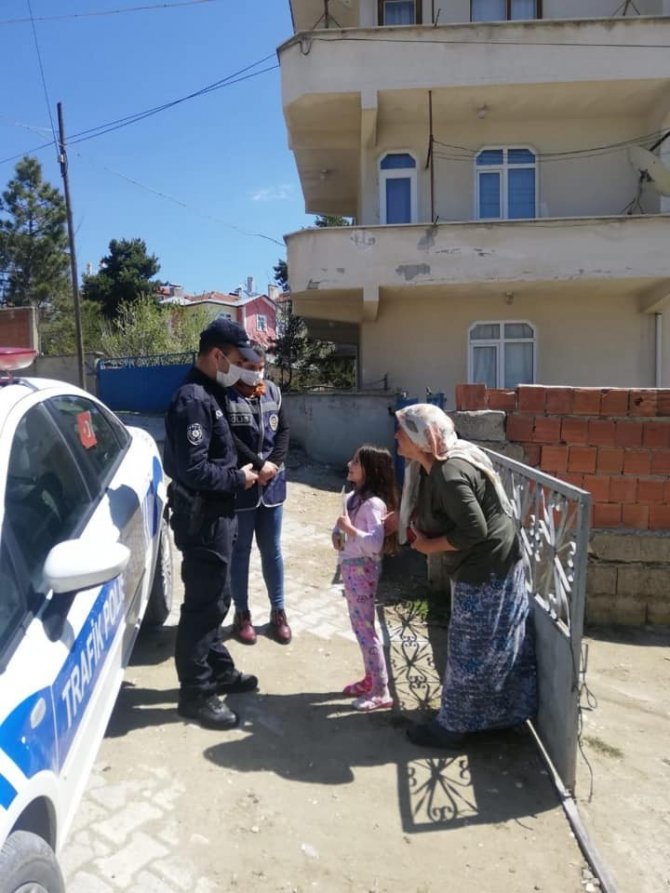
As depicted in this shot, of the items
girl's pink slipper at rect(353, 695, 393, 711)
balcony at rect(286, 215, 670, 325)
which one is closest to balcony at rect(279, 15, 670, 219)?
balcony at rect(286, 215, 670, 325)

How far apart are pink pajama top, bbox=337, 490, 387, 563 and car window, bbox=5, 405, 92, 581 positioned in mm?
1144

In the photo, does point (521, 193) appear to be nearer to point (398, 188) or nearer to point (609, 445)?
point (398, 188)

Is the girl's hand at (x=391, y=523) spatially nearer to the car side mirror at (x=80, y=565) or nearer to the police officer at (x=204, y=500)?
the police officer at (x=204, y=500)

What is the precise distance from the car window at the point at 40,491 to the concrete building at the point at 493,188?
852 centimetres

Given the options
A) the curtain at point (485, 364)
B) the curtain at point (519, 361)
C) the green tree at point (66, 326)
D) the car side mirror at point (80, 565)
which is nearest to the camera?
the car side mirror at point (80, 565)

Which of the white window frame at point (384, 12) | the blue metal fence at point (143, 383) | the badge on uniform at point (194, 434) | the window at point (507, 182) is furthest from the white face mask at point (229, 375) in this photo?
the blue metal fence at point (143, 383)

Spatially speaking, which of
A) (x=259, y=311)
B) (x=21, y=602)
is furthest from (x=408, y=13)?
(x=259, y=311)

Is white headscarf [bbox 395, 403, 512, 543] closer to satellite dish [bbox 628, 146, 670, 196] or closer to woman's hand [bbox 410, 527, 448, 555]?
woman's hand [bbox 410, 527, 448, 555]

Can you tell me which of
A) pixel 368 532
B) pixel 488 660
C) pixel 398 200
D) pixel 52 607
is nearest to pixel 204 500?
pixel 368 532

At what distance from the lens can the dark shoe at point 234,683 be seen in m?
3.10

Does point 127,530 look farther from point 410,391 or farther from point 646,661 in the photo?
point 410,391

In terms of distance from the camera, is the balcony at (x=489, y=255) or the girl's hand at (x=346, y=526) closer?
the girl's hand at (x=346, y=526)

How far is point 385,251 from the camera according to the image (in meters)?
10.4

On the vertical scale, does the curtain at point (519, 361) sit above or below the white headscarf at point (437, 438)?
above
